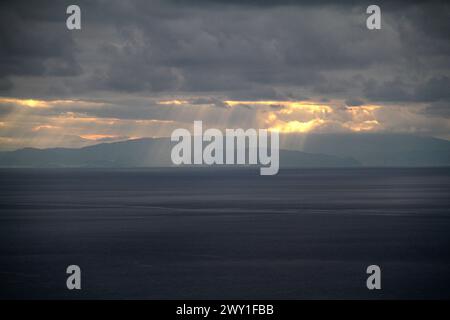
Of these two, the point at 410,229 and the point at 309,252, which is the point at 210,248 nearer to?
the point at 309,252

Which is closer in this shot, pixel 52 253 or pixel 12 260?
pixel 12 260
